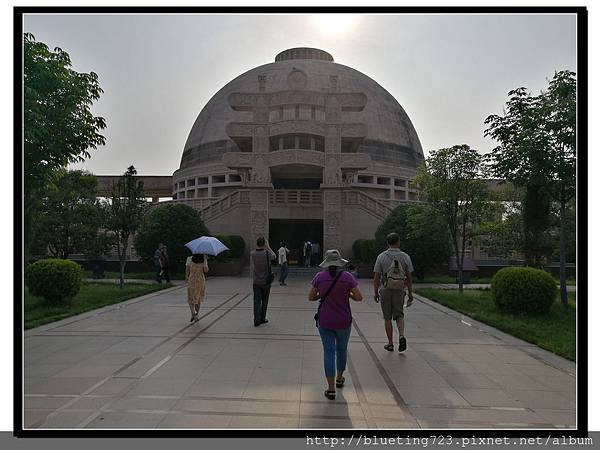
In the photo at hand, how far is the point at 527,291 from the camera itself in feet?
34.4

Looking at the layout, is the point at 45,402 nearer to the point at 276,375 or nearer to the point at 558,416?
the point at 276,375

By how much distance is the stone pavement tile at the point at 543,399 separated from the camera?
188 inches

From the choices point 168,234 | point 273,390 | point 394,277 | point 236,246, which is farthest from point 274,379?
point 236,246

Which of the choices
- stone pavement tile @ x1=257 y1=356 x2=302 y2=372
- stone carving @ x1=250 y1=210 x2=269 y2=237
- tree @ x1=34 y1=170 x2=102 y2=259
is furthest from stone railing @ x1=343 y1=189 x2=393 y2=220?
stone pavement tile @ x1=257 y1=356 x2=302 y2=372

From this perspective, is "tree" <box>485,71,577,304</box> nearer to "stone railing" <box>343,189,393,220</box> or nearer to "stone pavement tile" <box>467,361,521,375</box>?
"stone pavement tile" <box>467,361,521,375</box>

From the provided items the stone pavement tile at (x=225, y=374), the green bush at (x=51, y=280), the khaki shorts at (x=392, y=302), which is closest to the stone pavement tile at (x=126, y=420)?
the stone pavement tile at (x=225, y=374)

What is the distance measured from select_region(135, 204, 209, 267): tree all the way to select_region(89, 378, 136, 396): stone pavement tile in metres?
17.5

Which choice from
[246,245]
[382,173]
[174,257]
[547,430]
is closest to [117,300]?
[174,257]

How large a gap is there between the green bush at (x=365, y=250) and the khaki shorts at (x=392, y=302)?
52.6ft

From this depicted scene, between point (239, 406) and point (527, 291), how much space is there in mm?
8399

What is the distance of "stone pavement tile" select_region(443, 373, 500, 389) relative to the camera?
540 cm

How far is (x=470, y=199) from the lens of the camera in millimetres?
15969

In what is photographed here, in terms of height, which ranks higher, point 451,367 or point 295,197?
point 295,197

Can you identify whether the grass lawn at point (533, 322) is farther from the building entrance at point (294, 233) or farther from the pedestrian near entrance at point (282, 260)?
the building entrance at point (294, 233)
